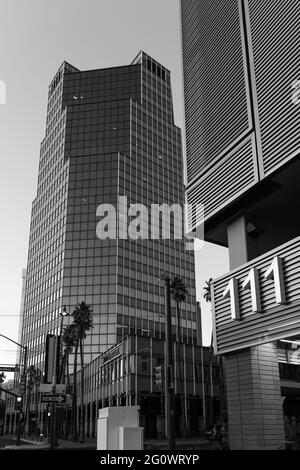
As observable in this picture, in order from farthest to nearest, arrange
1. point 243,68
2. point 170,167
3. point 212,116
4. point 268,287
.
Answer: point 170,167 < point 212,116 < point 243,68 < point 268,287

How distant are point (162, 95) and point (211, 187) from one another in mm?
123390

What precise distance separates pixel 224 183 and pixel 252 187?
244 centimetres

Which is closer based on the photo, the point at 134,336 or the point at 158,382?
the point at 158,382

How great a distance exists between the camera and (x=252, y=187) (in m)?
22.1

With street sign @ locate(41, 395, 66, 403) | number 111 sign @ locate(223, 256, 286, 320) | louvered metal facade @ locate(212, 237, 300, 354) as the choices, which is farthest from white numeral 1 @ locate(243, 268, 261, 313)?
street sign @ locate(41, 395, 66, 403)

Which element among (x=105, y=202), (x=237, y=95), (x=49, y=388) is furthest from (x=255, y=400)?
(x=105, y=202)

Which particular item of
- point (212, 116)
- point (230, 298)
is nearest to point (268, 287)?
point (230, 298)

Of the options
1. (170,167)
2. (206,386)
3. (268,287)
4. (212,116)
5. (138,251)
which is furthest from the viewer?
(170,167)

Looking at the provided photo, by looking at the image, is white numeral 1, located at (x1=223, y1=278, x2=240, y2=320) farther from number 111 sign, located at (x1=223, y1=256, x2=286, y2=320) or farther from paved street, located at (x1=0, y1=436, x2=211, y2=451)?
paved street, located at (x1=0, y1=436, x2=211, y2=451)

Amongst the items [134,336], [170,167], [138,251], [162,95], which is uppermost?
[162,95]

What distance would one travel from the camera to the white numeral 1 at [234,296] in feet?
72.8

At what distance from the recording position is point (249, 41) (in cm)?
2470

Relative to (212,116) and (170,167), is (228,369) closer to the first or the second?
(212,116)

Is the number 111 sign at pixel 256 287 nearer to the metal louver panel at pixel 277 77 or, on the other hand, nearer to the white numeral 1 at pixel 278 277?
the white numeral 1 at pixel 278 277
